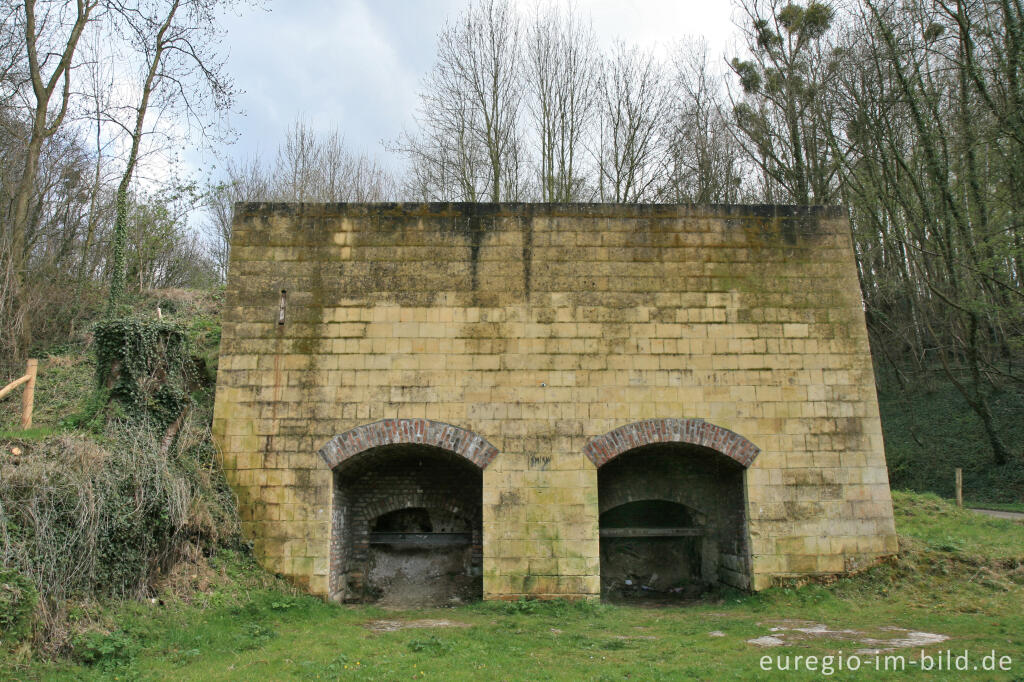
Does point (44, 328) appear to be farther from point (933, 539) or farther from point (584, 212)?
point (933, 539)

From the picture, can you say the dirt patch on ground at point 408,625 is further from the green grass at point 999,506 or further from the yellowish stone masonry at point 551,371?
the green grass at point 999,506

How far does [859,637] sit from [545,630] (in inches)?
129

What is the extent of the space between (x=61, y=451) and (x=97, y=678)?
275 centimetres

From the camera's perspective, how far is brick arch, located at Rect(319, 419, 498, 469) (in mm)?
8711

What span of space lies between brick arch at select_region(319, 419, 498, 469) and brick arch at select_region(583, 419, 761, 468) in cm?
141

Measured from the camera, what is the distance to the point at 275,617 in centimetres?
770

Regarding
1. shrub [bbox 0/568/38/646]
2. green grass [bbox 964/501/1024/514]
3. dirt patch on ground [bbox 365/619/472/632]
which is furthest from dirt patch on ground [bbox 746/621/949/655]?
green grass [bbox 964/501/1024/514]

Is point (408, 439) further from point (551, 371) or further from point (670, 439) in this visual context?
point (670, 439)

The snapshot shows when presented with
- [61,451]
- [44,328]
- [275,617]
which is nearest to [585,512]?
[275,617]

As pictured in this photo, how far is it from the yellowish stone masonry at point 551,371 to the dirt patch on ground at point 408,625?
31.3 inches

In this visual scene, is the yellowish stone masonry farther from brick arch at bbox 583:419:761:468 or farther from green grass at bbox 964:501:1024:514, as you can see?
green grass at bbox 964:501:1024:514

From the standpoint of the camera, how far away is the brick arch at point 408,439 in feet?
28.6

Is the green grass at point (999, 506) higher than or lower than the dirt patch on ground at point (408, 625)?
higher

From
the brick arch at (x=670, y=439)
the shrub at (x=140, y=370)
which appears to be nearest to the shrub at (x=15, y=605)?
the shrub at (x=140, y=370)
